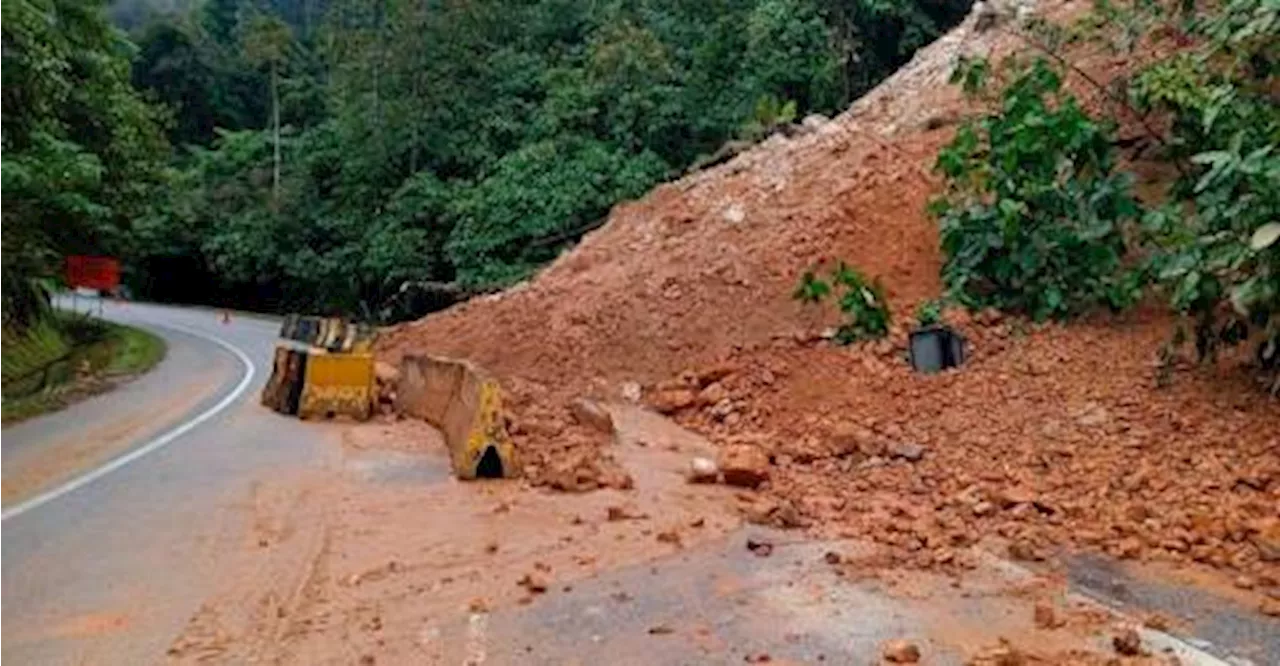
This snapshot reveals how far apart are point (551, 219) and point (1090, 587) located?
2206 cm

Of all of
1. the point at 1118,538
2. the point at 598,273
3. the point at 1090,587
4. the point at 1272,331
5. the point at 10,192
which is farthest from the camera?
the point at 10,192

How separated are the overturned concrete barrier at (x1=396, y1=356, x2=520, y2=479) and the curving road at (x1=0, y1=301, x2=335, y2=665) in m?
1.13

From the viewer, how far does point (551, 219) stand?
28.0 meters

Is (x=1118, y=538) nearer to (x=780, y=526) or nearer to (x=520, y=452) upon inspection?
(x=780, y=526)

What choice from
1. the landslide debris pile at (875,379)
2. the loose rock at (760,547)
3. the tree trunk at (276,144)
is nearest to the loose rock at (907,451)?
the landslide debris pile at (875,379)

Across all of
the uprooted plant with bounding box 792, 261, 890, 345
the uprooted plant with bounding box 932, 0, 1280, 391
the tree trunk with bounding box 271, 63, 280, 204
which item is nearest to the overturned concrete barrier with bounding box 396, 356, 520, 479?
the uprooted plant with bounding box 792, 261, 890, 345

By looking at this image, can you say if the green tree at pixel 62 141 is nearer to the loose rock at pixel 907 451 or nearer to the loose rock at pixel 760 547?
the loose rock at pixel 907 451

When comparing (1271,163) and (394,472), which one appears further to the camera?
(394,472)

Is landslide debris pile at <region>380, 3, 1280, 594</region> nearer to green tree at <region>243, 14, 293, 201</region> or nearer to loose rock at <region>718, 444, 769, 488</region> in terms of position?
loose rock at <region>718, 444, 769, 488</region>

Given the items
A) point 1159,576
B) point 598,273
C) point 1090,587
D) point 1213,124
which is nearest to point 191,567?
point 1090,587

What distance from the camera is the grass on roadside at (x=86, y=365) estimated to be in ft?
54.9

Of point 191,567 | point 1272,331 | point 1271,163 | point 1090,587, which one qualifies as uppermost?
point 1271,163

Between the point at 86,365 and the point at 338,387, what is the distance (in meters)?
12.9

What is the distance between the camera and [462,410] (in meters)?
11.5
